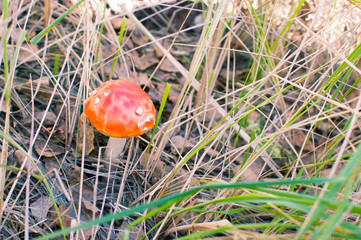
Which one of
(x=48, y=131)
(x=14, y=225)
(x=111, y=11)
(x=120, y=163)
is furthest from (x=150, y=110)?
(x=111, y=11)

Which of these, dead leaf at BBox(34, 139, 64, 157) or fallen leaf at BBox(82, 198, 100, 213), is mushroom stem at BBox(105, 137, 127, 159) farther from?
fallen leaf at BBox(82, 198, 100, 213)

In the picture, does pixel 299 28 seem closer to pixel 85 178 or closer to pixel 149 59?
pixel 149 59

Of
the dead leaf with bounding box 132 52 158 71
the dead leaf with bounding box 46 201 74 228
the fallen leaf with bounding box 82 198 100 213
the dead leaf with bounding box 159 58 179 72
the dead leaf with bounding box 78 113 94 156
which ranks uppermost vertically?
the dead leaf with bounding box 132 52 158 71

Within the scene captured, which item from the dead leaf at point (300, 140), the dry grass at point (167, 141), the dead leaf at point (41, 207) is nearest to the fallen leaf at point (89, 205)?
the dry grass at point (167, 141)

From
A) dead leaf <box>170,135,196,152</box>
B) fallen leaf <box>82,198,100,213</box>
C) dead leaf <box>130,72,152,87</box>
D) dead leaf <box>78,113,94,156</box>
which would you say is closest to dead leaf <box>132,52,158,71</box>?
dead leaf <box>130,72,152,87</box>

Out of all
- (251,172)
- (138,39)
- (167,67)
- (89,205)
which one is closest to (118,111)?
(89,205)

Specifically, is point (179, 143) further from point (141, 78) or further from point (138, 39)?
point (138, 39)

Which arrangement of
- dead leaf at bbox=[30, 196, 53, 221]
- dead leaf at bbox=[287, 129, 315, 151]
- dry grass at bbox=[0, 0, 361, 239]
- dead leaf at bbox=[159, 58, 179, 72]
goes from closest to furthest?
1. dry grass at bbox=[0, 0, 361, 239]
2. dead leaf at bbox=[30, 196, 53, 221]
3. dead leaf at bbox=[287, 129, 315, 151]
4. dead leaf at bbox=[159, 58, 179, 72]

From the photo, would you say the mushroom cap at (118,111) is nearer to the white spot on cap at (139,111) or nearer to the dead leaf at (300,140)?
the white spot on cap at (139,111)
